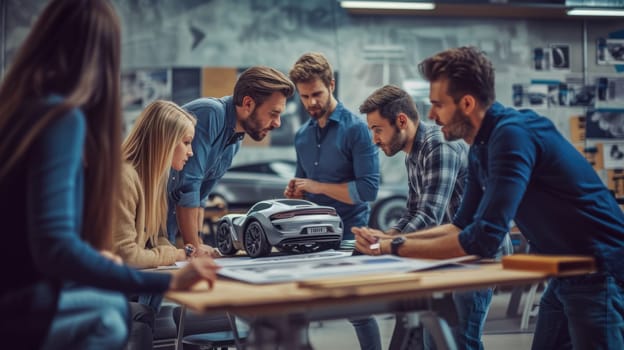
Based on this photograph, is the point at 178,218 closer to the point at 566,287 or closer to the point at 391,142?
the point at 391,142

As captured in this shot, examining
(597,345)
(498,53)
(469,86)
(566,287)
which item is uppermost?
(498,53)

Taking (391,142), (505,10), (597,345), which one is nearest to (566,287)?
(597,345)

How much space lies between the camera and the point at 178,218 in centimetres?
270

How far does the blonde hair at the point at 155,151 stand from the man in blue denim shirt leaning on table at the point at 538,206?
2.48 ft

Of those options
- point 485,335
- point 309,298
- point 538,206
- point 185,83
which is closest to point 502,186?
point 538,206

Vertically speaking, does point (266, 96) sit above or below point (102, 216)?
above

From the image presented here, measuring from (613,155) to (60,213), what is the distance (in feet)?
18.0

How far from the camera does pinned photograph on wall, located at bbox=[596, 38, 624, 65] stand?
6000 millimetres

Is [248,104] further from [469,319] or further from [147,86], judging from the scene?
[147,86]

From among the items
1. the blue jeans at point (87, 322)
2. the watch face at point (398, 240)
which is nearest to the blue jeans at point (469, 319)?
the watch face at point (398, 240)

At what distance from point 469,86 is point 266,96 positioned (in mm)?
1127

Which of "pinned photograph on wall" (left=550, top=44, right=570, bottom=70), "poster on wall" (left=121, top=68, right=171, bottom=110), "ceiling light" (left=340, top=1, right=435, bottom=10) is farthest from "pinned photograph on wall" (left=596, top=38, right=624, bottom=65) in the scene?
"poster on wall" (left=121, top=68, right=171, bottom=110)

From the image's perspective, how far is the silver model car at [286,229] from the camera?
2.30m

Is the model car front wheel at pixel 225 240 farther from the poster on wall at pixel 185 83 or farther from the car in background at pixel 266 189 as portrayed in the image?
the poster on wall at pixel 185 83
